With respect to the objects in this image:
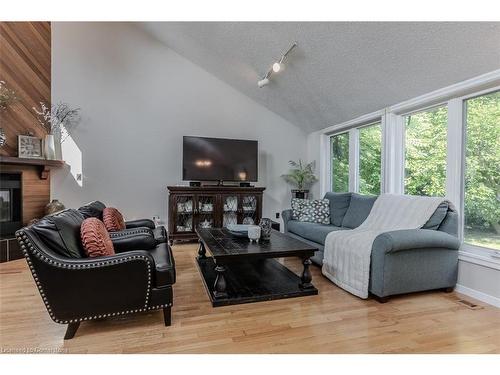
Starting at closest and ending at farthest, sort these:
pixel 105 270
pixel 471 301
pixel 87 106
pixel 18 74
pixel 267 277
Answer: pixel 105 270 → pixel 471 301 → pixel 267 277 → pixel 18 74 → pixel 87 106

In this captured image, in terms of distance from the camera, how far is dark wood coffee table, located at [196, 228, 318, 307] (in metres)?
2.31

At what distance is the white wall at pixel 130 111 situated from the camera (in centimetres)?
434

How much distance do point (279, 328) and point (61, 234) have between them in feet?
5.15

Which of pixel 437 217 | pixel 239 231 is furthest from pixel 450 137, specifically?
pixel 239 231

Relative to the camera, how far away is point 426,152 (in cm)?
327

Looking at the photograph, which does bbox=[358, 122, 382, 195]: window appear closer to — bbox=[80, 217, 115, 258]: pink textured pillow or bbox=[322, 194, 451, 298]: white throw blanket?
bbox=[322, 194, 451, 298]: white throw blanket

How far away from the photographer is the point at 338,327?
1.95m

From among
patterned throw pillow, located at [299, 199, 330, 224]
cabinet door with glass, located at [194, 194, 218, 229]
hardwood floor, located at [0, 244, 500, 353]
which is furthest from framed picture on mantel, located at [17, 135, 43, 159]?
patterned throw pillow, located at [299, 199, 330, 224]

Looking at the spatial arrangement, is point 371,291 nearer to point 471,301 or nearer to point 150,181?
point 471,301

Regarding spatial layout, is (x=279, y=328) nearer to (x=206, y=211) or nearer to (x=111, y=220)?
(x=111, y=220)

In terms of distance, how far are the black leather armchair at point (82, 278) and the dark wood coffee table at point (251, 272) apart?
49 centimetres

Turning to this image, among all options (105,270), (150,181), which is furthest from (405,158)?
(150,181)

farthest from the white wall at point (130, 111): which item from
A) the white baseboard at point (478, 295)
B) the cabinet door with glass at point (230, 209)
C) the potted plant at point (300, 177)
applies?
the white baseboard at point (478, 295)

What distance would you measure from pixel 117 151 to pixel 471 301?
15.8 ft
